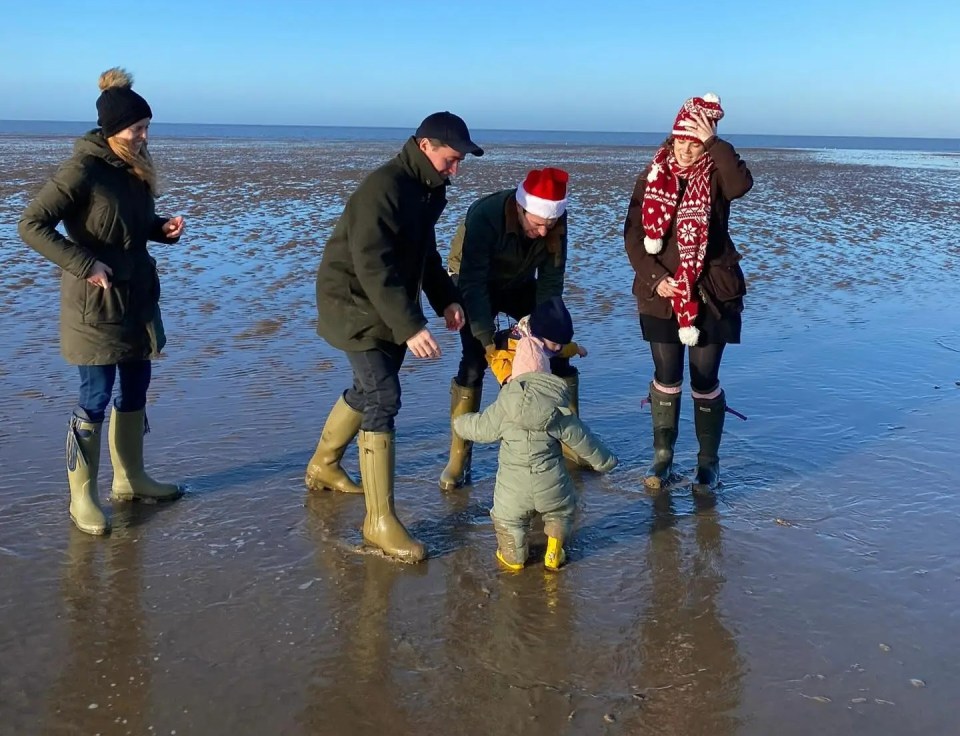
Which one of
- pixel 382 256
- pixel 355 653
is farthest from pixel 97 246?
pixel 355 653

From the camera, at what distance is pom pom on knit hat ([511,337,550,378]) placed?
3.95 m

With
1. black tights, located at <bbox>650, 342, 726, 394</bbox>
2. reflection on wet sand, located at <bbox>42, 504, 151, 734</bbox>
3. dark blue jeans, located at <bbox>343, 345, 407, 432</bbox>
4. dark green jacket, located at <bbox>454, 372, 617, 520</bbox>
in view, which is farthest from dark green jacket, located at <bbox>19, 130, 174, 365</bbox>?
black tights, located at <bbox>650, 342, 726, 394</bbox>

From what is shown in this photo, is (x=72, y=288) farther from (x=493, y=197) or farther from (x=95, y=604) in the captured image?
(x=493, y=197)

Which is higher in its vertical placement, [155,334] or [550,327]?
[550,327]

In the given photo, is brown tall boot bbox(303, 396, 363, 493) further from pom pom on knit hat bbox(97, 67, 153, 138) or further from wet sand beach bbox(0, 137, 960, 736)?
pom pom on knit hat bbox(97, 67, 153, 138)

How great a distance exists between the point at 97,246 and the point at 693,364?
3.03 meters

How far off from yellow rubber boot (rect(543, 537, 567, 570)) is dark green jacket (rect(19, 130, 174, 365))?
6.90ft

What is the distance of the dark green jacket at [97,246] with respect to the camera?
390cm

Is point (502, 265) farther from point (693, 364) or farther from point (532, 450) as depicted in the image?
point (532, 450)

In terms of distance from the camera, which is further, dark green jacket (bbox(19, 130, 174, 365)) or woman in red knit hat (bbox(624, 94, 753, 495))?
woman in red knit hat (bbox(624, 94, 753, 495))

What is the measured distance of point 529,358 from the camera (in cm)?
396

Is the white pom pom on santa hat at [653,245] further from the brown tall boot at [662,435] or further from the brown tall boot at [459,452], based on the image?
the brown tall boot at [459,452]

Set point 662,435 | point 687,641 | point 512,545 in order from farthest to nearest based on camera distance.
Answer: point 662,435 → point 512,545 → point 687,641

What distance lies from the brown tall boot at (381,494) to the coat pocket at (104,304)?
1261mm
